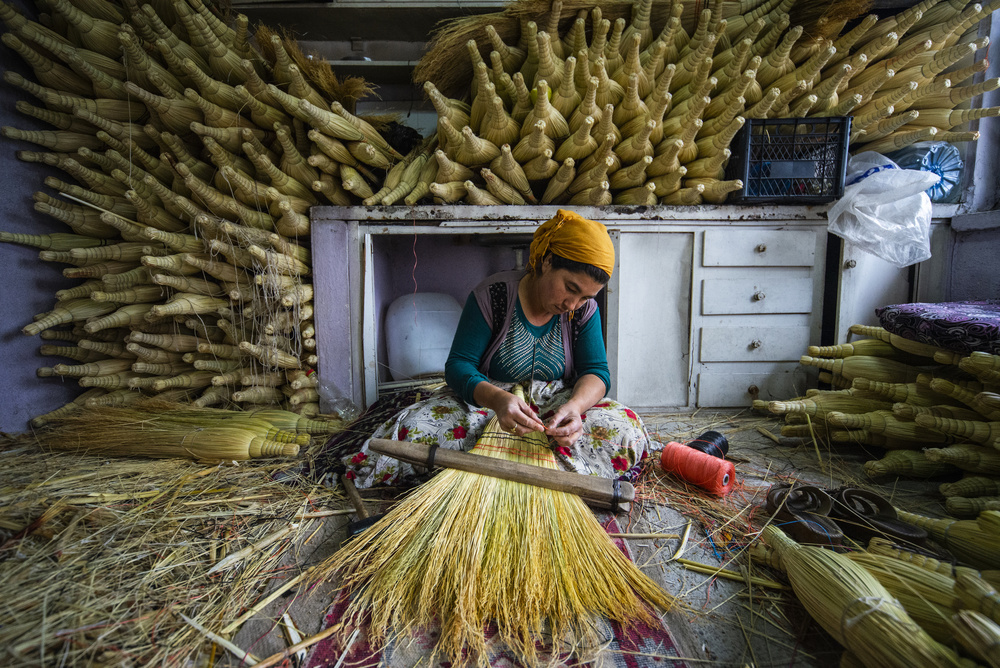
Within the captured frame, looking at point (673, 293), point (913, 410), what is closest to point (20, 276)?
point (673, 293)

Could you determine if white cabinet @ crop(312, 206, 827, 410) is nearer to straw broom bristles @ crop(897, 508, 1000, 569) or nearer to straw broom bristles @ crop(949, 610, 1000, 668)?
straw broom bristles @ crop(897, 508, 1000, 569)

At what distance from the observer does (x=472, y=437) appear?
195 cm

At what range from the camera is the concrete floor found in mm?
1131

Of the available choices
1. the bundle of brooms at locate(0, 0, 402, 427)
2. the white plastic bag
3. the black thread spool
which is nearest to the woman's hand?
the black thread spool

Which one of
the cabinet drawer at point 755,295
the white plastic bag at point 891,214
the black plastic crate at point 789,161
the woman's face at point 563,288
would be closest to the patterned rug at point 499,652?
the woman's face at point 563,288

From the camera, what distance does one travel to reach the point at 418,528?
139cm

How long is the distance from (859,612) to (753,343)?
7.01ft

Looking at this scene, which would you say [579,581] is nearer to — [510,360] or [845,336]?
[510,360]

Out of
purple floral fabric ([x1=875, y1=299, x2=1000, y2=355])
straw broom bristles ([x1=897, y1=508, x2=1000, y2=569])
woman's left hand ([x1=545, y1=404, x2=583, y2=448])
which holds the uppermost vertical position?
purple floral fabric ([x1=875, y1=299, x2=1000, y2=355])

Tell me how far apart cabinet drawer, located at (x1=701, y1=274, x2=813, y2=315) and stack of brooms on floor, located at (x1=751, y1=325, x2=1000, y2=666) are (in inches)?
14.5

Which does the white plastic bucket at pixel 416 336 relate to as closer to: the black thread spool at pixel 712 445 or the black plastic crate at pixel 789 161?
the black thread spool at pixel 712 445

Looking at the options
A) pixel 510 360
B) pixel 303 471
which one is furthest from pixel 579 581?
pixel 303 471

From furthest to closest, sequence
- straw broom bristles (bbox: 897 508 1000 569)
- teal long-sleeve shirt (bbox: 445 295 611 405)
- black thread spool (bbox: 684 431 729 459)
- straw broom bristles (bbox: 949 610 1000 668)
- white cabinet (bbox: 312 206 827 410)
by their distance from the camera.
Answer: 1. white cabinet (bbox: 312 206 827 410)
2. black thread spool (bbox: 684 431 729 459)
3. teal long-sleeve shirt (bbox: 445 295 611 405)
4. straw broom bristles (bbox: 897 508 1000 569)
5. straw broom bristles (bbox: 949 610 1000 668)

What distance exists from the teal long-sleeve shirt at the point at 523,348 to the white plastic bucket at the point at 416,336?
1.11 metres
